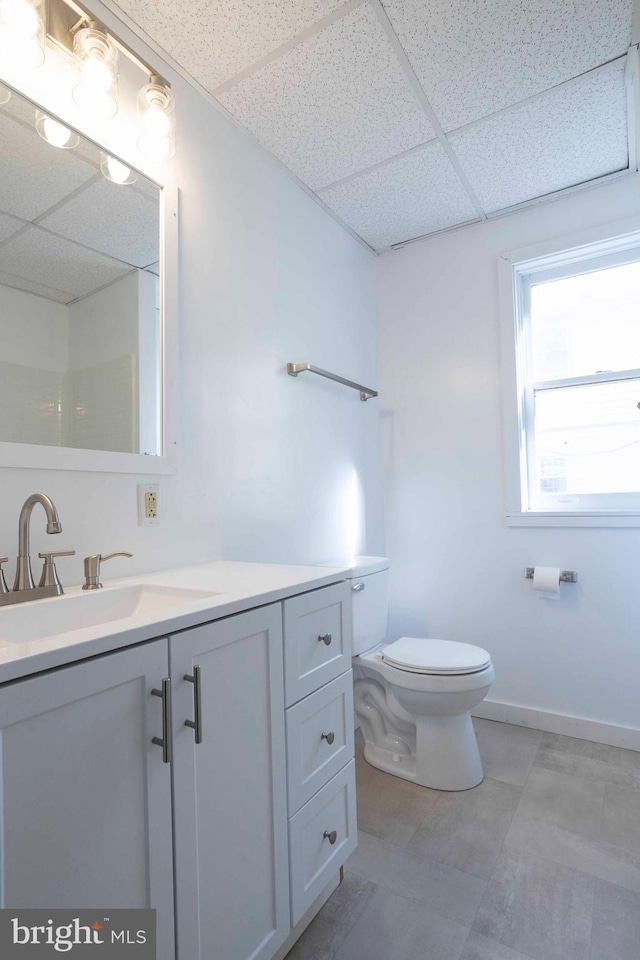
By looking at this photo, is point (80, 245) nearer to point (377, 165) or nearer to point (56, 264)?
point (56, 264)

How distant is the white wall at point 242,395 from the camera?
49.4 inches

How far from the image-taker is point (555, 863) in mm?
1354

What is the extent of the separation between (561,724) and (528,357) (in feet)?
5.18

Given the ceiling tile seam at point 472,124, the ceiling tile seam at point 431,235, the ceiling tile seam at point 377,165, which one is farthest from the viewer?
the ceiling tile seam at point 431,235

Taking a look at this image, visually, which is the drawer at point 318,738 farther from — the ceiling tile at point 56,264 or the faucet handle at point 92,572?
the ceiling tile at point 56,264

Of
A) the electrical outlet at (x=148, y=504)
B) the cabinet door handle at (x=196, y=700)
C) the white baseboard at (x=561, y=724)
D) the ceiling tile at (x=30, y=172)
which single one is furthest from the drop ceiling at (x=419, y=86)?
the white baseboard at (x=561, y=724)

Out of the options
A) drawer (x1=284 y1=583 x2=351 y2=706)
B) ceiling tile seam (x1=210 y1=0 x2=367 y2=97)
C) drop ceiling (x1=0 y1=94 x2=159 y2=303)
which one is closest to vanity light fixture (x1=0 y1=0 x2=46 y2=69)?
drop ceiling (x1=0 y1=94 x2=159 y2=303)

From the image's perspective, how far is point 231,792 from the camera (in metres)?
0.88

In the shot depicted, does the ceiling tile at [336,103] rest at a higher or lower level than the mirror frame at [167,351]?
higher

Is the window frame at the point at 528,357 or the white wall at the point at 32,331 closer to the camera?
the white wall at the point at 32,331

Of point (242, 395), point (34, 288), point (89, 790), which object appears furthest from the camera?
point (242, 395)

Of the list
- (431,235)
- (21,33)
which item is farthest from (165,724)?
(431,235)

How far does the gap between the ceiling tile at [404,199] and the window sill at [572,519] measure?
1377mm

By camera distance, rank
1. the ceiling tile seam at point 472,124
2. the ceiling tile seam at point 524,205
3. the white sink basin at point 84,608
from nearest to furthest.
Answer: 1. the white sink basin at point 84,608
2. the ceiling tile seam at point 472,124
3. the ceiling tile seam at point 524,205
